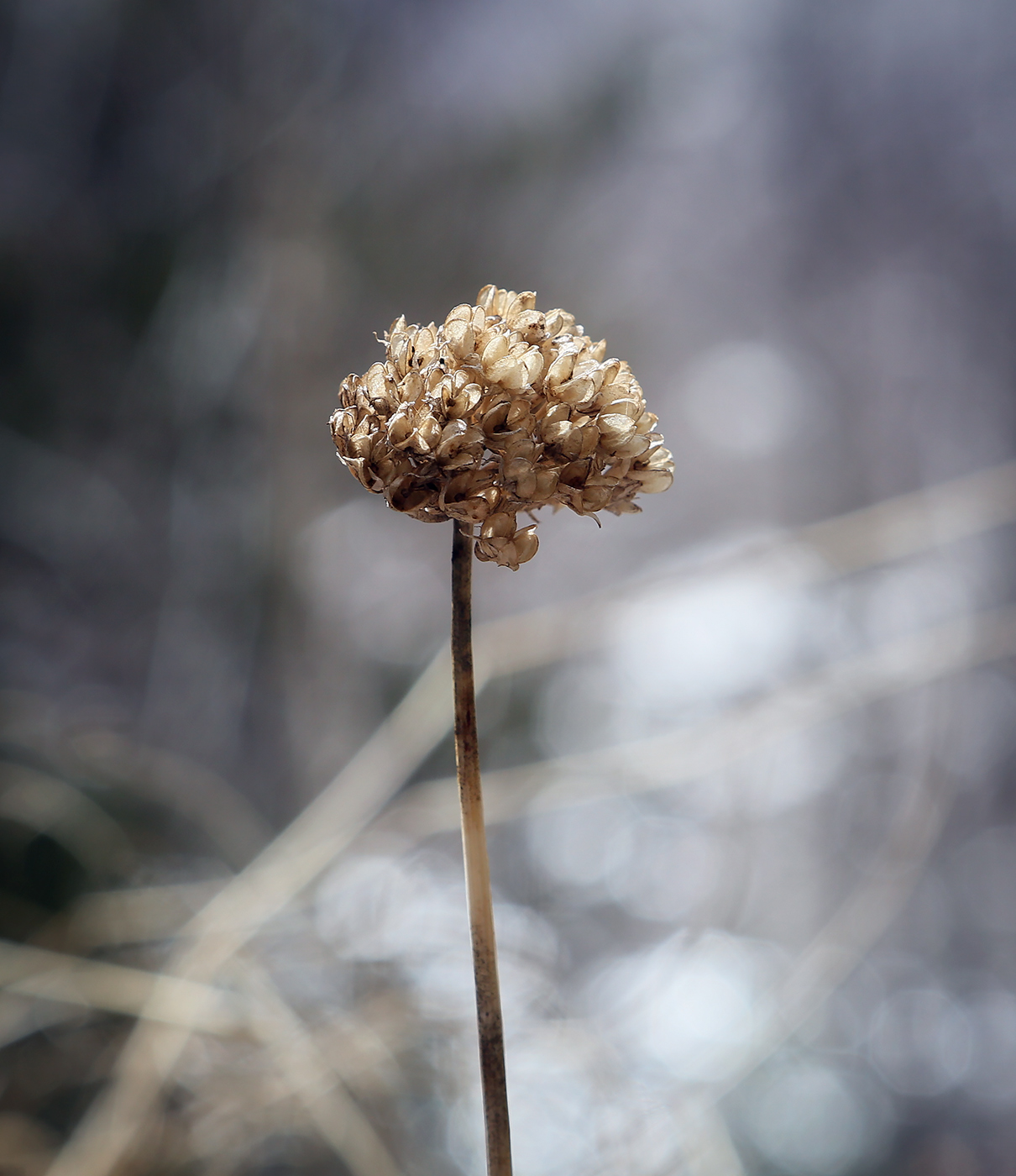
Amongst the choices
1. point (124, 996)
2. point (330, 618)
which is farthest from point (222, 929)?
point (330, 618)

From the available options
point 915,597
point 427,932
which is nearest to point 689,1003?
point 427,932

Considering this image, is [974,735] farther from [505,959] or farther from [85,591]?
[85,591]

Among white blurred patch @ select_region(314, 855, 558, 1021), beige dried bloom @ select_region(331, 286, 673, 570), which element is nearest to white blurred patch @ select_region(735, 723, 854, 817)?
white blurred patch @ select_region(314, 855, 558, 1021)

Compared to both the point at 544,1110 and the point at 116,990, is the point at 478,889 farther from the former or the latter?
the point at 116,990

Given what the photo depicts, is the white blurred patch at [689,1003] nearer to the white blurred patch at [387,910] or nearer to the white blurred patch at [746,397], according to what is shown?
the white blurred patch at [387,910]

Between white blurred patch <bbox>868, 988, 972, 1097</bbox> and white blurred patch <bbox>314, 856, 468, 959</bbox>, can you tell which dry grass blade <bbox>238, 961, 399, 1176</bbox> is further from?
white blurred patch <bbox>868, 988, 972, 1097</bbox>

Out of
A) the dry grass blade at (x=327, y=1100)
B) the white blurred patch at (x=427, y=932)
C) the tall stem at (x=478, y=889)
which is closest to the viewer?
the tall stem at (x=478, y=889)

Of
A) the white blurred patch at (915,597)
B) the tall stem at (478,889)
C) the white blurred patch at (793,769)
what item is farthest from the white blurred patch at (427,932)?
the tall stem at (478,889)
